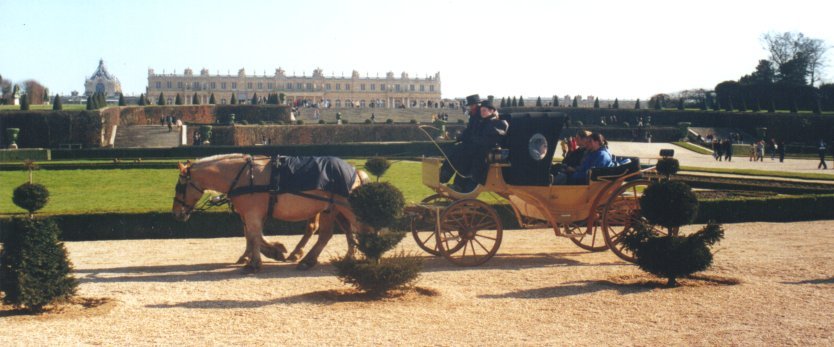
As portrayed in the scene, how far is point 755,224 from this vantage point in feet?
50.2

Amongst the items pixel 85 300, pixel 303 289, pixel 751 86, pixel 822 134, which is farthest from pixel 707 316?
pixel 751 86

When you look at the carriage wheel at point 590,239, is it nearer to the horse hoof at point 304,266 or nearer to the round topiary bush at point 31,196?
the horse hoof at point 304,266

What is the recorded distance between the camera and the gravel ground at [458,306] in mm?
7418

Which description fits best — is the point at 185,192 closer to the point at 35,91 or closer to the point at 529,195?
the point at 529,195

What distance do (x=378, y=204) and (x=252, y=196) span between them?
1960mm

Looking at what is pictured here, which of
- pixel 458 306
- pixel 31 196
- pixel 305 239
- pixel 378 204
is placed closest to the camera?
pixel 458 306

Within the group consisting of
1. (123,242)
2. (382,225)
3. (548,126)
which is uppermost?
(548,126)

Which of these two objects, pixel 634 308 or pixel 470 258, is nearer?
pixel 634 308

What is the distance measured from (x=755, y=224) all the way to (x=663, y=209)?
6462mm

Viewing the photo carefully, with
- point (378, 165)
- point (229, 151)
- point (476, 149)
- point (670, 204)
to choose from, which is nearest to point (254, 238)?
point (476, 149)

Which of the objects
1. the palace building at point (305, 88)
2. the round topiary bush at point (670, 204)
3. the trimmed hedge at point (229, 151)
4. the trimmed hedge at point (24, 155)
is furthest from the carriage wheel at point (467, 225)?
the palace building at point (305, 88)

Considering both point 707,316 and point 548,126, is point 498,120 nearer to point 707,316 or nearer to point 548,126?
point 548,126

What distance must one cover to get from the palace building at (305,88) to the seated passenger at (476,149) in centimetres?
9908

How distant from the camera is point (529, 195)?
36.2 feet
